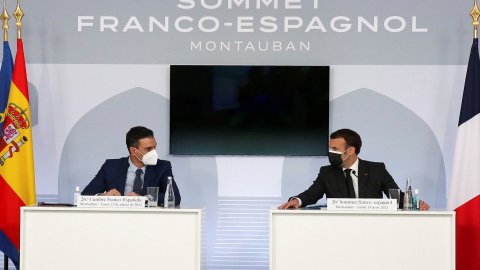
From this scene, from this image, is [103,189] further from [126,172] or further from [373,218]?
[373,218]

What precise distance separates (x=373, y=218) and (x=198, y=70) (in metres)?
2.41

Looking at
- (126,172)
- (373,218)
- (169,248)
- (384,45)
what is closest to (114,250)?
(169,248)

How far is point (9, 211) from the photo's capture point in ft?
18.5

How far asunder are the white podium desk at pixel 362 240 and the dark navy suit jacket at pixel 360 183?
0.60 m

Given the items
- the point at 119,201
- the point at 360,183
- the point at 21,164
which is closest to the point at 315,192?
the point at 360,183

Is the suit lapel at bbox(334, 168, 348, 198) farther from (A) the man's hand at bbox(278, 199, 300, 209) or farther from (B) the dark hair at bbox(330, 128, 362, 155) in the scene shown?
(A) the man's hand at bbox(278, 199, 300, 209)

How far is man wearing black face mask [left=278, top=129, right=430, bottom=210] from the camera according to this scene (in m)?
5.05

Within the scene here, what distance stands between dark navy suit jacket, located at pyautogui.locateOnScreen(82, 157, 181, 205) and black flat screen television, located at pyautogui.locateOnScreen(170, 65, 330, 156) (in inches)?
32.7

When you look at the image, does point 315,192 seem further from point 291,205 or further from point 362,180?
point 291,205

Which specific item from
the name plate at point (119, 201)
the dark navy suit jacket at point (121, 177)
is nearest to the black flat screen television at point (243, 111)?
the dark navy suit jacket at point (121, 177)

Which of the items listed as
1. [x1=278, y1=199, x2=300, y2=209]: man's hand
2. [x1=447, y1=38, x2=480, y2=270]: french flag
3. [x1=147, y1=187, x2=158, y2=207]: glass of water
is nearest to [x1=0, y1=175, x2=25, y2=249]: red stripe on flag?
[x1=147, y1=187, x2=158, y2=207]: glass of water

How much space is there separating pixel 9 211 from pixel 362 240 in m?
3.02

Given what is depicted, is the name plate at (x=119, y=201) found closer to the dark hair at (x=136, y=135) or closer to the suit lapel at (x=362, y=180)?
the dark hair at (x=136, y=135)

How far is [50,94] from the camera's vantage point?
622 centimetres
